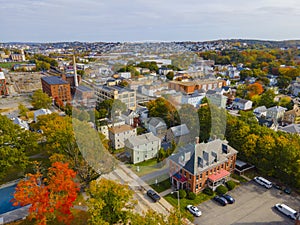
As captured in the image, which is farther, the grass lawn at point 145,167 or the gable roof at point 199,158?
the grass lawn at point 145,167

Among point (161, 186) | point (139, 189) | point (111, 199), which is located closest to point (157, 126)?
point (161, 186)

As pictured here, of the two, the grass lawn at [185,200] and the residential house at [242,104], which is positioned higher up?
the residential house at [242,104]

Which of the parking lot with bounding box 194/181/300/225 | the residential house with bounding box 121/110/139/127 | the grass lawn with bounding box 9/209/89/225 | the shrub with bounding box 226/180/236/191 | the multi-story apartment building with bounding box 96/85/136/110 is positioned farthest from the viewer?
the multi-story apartment building with bounding box 96/85/136/110

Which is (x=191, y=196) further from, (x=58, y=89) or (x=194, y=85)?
(x=58, y=89)

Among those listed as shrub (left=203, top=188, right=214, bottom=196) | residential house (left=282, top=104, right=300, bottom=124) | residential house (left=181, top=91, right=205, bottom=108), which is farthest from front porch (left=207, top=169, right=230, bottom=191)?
residential house (left=282, top=104, right=300, bottom=124)

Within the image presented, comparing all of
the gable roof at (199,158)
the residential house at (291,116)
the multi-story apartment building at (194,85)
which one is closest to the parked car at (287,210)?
the gable roof at (199,158)

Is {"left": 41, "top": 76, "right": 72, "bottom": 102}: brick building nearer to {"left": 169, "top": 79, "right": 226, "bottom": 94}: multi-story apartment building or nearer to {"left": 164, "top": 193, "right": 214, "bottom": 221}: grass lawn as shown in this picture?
{"left": 169, "top": 79, "right": 226, "bottom": 94}: multi-story apartment building

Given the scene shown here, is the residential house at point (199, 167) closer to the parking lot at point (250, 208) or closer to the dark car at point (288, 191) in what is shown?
the parking lot at point (250, 208)
